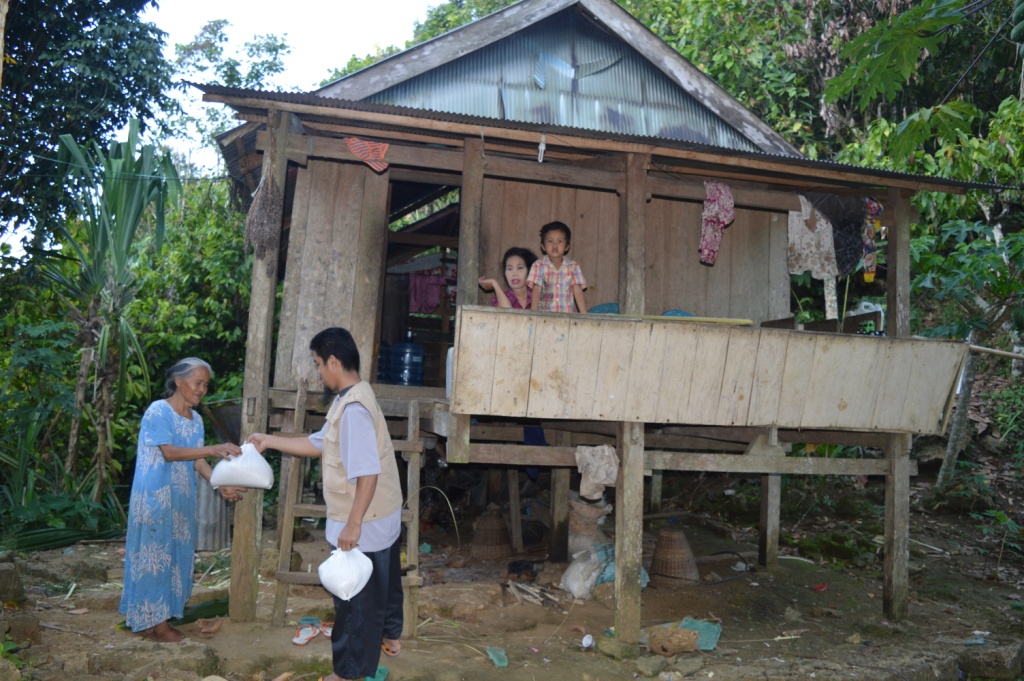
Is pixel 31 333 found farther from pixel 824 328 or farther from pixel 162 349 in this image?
pixel 824 328

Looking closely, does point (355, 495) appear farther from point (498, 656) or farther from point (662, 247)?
point (662, 247)

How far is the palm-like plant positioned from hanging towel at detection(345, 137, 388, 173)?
2.13m

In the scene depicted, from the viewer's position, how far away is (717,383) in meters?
5.43

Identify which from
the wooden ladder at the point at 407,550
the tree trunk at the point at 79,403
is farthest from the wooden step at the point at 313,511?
the tree trunk at the point at 79,403

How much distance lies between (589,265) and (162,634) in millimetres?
4631

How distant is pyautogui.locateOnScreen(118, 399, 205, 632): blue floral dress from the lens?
4664 millimetres

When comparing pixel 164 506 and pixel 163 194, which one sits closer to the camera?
pixel 164 506

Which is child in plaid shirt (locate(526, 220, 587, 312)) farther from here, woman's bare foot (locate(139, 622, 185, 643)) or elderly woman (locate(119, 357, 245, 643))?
woman's bare foot (locate(139, 622, 185, 643))

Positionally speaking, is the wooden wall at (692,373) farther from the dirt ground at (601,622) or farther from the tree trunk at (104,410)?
the tree trunk at (104,410)

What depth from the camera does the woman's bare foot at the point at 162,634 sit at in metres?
4.79

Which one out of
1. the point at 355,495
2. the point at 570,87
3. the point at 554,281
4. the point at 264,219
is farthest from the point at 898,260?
the point at 355,495

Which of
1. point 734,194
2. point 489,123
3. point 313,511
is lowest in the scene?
point 313,511

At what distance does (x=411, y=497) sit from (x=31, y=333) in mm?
4905

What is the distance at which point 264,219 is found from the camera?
18.3ft
